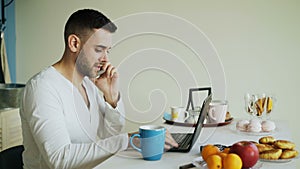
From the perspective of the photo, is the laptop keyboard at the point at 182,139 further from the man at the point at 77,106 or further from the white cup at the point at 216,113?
the white cup at the point at 216,113

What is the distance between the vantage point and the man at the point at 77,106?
1.36m

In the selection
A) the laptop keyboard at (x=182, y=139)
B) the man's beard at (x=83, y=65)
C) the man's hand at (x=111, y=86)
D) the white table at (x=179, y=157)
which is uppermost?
the man's beard at (x=83, y=65)

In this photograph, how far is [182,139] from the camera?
1.57 m

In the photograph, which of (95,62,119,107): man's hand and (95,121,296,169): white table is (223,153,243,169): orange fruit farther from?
(95,62,119,107): man's hand

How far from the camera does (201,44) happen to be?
9.42ft

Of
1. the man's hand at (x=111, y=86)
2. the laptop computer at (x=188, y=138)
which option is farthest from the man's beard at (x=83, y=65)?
the laptop computer at (x=188, y=138)

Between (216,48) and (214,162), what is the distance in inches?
71.5

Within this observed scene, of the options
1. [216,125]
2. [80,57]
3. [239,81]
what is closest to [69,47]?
[80,57]

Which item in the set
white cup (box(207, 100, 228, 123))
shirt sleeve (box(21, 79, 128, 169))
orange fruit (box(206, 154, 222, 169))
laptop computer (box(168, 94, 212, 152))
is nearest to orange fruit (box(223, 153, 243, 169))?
orange fruit (box(206, 154, 222, 169))

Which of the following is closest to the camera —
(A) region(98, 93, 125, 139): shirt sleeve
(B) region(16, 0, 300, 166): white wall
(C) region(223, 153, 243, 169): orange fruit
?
(C) region(223, 153, 243, 169): orange fruit

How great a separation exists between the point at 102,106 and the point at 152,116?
1.11 meters

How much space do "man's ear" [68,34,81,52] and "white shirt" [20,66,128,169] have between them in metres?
0.13

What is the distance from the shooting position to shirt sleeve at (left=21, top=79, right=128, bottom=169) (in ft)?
4.39

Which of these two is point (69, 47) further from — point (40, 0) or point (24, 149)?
point (40, 0)
